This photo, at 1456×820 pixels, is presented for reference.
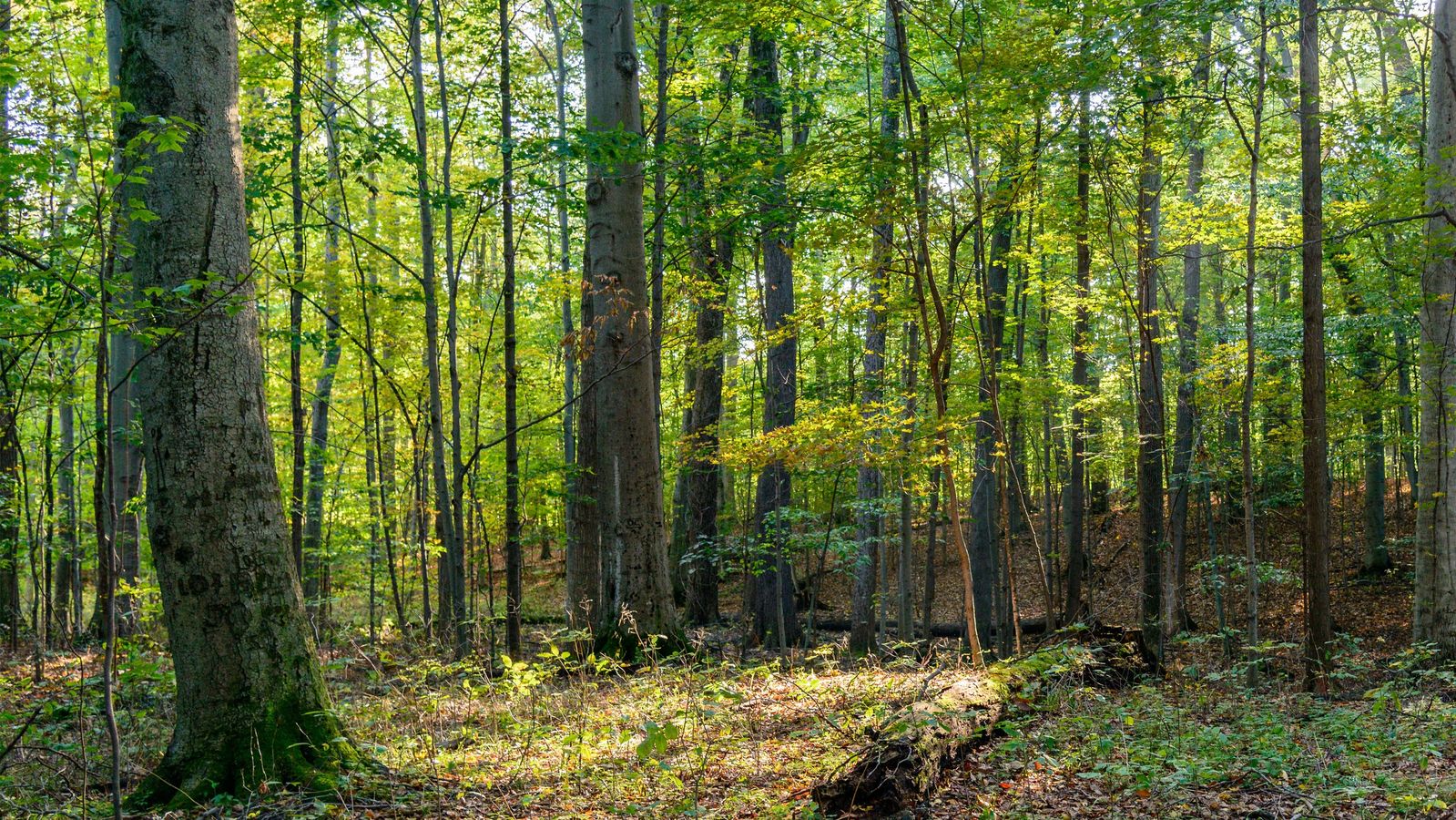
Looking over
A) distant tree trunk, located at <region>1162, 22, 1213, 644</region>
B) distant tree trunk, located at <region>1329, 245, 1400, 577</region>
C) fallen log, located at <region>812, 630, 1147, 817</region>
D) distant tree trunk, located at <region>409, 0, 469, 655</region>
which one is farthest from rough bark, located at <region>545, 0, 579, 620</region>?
distant tree trunk, located at <region>1329, 245, 1400, 577</region>

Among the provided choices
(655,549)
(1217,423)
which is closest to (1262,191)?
(1217,423)

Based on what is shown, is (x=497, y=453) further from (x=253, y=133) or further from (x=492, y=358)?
(x=253, y=133)

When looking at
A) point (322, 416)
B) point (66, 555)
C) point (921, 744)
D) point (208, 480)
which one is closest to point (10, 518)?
point (66, 555)

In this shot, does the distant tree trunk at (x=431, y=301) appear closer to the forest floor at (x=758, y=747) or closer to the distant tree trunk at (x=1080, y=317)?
the forest floor at (x=758, y=747)

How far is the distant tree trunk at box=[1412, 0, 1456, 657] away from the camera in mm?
8484

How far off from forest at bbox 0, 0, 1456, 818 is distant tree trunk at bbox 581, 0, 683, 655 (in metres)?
0.04

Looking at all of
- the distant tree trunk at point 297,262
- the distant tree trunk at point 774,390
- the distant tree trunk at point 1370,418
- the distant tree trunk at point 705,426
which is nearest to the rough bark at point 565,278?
the distant tree trunk at point 705,426

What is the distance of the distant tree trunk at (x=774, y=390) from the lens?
1048 centimetres

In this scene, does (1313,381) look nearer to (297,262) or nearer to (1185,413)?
(1185,413)

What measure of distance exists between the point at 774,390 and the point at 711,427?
4.18 ft

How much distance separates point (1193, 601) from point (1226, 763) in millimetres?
13046

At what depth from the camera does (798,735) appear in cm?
541

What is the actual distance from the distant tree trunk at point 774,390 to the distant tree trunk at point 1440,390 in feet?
21.2

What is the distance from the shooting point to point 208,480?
4.05m
